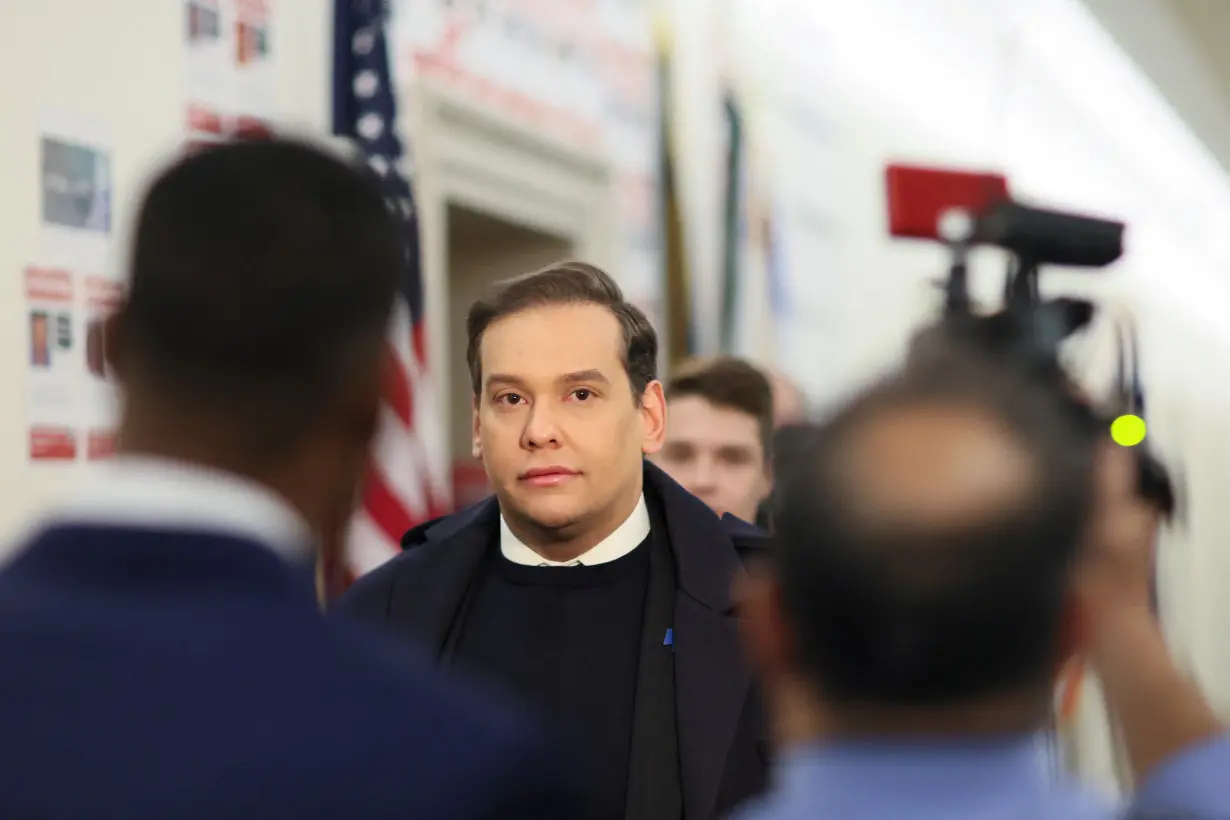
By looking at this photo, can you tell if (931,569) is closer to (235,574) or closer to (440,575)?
(235,574)

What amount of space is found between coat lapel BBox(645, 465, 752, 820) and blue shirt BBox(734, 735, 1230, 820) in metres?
1.04

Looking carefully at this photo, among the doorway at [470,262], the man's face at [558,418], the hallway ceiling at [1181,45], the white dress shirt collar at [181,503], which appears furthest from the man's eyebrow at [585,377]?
the hallway ceiling at [1181,45]

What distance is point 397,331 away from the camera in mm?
3559

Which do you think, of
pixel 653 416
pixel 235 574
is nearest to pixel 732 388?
pixel 653 416

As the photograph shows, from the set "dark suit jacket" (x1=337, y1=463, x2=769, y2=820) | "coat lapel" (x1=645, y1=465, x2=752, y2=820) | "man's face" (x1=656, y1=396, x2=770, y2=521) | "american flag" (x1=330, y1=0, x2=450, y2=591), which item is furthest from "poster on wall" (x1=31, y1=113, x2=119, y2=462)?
"coat lapel" (x1=645, y1=465, x2=752, y2=820)

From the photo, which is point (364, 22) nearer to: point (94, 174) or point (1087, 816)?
point (94, 174)

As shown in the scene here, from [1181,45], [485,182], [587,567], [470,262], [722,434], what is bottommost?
[587,567]

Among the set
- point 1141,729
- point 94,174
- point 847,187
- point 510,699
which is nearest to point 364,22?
point 94,174

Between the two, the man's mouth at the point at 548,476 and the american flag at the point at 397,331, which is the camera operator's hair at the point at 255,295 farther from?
the american flag at the point at 397,331

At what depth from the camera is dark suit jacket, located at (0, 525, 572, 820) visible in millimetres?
837

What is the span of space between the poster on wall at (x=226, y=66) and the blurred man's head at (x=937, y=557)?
2552mm

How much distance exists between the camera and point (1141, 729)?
3.07 ft

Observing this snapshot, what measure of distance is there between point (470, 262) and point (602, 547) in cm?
302

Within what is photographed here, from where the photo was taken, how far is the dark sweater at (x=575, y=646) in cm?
198
